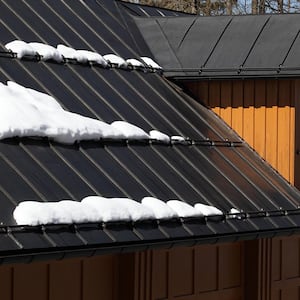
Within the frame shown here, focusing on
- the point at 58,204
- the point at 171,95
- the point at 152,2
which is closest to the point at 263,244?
the point at 171,95

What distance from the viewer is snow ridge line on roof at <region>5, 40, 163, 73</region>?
9.57 meters

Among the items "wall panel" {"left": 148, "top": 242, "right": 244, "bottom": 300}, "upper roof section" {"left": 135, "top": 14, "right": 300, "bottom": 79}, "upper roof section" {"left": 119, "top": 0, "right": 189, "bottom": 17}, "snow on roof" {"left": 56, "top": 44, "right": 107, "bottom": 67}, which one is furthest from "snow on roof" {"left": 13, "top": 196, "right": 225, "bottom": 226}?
"upper roof section" {"left": 119, "top": 0, "right": 189, "bottom": 17}

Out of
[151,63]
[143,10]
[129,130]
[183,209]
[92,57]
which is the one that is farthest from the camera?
[143,10]

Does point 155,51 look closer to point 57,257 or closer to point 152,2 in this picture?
point 57,257

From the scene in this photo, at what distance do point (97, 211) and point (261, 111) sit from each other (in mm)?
5218

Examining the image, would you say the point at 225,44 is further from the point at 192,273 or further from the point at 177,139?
the point at 192,273

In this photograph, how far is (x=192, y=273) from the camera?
32.4 ft

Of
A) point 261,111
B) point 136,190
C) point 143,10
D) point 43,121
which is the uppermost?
point 143,10

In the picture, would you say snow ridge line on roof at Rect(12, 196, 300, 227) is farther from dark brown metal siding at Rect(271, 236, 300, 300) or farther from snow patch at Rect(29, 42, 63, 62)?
snow patch at Rect(29, 42, 63, 62)

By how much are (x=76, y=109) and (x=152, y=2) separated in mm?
21630

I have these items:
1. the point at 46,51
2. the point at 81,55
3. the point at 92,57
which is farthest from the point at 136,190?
the point at 92,57

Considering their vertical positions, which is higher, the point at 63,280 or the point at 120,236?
the point at 120,236

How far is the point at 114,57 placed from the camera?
36.4ft

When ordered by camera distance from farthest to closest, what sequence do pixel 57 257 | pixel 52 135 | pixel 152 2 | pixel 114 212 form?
1. pixel 152 2
2. pixel 52 135
3. pixel 114 212
4. pixel 57 257
